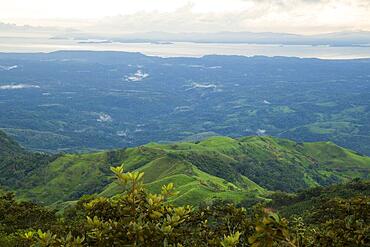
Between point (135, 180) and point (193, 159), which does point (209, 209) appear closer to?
point (135, 180)

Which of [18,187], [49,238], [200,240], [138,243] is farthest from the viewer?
[18,187]

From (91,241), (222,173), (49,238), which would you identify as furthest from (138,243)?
(222,173)

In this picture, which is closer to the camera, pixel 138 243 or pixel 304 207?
pixel 138 243

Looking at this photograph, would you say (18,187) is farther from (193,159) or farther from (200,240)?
(200,240)

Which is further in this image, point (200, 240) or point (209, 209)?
point (209, 209)

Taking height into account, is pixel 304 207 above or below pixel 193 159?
above

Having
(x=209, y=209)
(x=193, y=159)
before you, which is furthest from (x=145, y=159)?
(x=209, y=209)

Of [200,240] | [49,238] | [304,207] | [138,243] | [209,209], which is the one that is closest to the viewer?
[49,238]

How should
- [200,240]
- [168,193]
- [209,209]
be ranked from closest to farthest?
[168,193] < [200,240] < [209,209]

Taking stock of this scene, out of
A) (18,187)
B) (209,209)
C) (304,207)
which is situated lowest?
(18,187)
